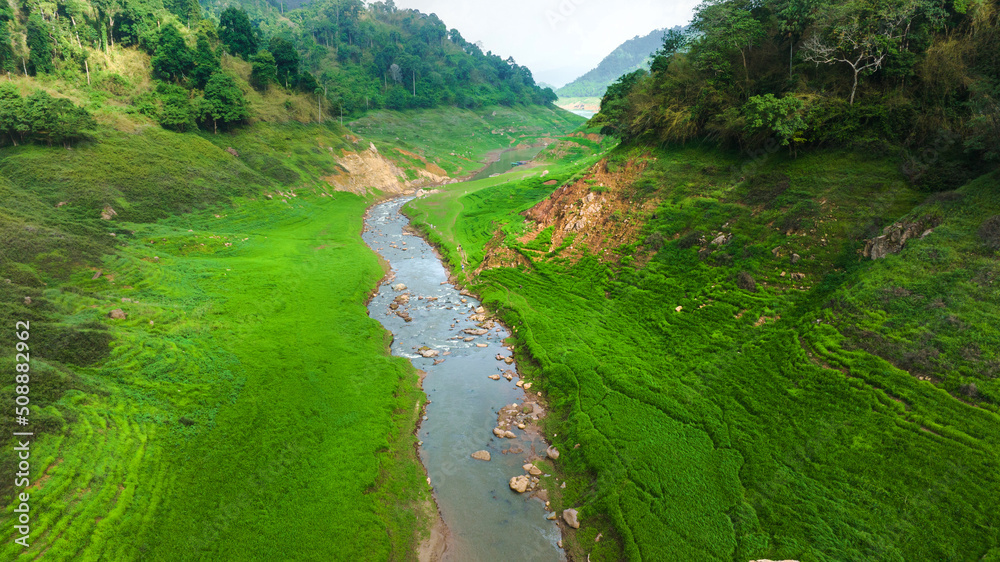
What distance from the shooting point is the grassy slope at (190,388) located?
16.6m

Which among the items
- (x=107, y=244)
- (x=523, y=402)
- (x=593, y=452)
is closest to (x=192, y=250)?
(x=107, y=244)

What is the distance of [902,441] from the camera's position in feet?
55.1

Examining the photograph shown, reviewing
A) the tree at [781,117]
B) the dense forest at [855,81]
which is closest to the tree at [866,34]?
the dense forest at [855,81]

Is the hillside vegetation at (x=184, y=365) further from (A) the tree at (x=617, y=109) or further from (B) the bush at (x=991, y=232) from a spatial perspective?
(A) the tree at (x=617, y=109)

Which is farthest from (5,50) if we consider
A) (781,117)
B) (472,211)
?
(781,117)

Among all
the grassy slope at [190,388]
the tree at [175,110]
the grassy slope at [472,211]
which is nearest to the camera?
the grassy slope at [190,388]

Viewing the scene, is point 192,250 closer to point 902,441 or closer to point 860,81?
point 902,441

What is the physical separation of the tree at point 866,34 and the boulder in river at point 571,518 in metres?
31.9

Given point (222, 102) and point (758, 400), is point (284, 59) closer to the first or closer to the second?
point (222, 102)

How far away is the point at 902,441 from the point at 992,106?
63.4ft

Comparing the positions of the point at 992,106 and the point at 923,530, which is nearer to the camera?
the point at 923,530

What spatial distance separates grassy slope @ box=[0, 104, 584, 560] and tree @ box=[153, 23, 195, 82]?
29.0 m

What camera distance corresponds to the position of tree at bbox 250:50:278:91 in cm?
8331

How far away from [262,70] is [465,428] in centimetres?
8798
